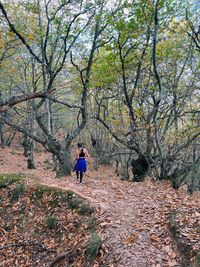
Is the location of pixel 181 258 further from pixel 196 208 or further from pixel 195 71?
pixel 195 71

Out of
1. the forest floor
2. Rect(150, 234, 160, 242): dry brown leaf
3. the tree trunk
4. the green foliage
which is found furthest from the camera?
the tree trunk

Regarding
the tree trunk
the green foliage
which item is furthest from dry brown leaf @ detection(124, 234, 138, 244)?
the tree trunk

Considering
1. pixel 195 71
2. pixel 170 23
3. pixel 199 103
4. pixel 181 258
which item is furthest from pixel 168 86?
pixel 181 258

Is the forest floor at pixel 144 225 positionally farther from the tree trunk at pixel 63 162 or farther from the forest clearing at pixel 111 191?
the tree trunk at pixel 63 162

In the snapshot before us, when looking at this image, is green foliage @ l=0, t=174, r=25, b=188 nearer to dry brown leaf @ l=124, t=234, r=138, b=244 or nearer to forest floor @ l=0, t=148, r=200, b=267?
forest floor @ l=0, t=148, r=200, b=267

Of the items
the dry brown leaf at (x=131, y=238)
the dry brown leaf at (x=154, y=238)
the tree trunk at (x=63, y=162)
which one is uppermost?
the tree trunk at (x=63, y=162)

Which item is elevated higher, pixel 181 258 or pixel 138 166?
pixel 138 166

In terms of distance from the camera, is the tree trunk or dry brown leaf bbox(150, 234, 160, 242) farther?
the tree trunk

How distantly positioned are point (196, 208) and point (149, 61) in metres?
8.60

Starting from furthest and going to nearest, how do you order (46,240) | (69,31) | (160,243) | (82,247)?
1. (69,31)
2. (46,240)
3. (82,247)
4. (160,243)

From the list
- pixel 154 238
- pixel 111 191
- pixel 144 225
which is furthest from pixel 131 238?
pixel 111 191

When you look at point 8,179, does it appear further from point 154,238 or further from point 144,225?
point 154,238

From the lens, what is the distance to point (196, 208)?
21.8ft

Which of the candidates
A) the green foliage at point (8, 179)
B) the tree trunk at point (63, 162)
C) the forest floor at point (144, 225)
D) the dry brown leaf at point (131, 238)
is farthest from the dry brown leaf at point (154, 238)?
the tree trunk at point (63, 162)
